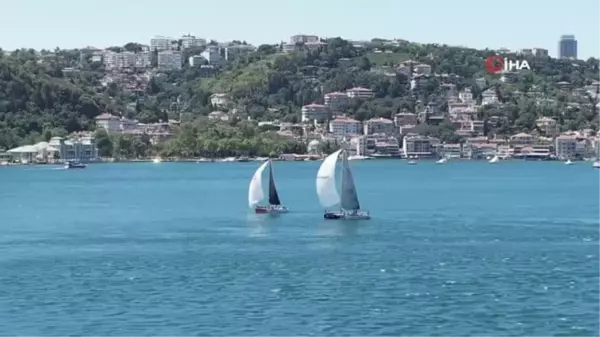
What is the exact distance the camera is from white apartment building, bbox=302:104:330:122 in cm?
17525

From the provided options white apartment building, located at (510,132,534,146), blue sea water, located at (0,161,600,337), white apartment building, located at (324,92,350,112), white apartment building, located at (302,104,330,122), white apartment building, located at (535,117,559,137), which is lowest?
blue sea water, located at (0,161,600,337)

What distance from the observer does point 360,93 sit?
600 ft

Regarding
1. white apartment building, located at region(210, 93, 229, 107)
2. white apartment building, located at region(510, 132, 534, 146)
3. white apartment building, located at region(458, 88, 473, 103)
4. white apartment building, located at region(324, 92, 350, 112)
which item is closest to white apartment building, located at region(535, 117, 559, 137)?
white apartment building, located at region(510, 132, 534, 146)

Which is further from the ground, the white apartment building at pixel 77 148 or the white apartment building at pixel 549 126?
the white apartment building at pixel 549 126

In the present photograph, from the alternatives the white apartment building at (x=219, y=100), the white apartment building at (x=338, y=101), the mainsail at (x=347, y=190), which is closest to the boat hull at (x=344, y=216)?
the mainsail at (x=347, y=190)

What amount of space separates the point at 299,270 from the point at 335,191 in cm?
1440

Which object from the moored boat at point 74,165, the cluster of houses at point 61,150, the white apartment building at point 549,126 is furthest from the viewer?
the white apartment building at point 549,126

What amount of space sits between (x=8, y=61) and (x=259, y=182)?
110 metres

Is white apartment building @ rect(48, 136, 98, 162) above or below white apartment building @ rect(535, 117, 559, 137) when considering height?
below

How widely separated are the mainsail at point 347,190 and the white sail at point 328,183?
0.94 feet

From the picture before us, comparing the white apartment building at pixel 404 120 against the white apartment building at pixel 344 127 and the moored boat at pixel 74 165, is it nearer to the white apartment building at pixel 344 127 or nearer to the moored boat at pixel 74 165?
the white apartment building at pixel 344 127

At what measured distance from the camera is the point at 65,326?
83.0ft

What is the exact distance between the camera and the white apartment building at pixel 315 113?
17525cm

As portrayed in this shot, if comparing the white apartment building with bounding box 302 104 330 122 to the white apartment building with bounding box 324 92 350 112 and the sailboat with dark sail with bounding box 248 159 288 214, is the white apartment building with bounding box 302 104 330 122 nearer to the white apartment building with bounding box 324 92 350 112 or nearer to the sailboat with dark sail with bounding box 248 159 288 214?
the white apartment building with bounding box 324 92 350 112
